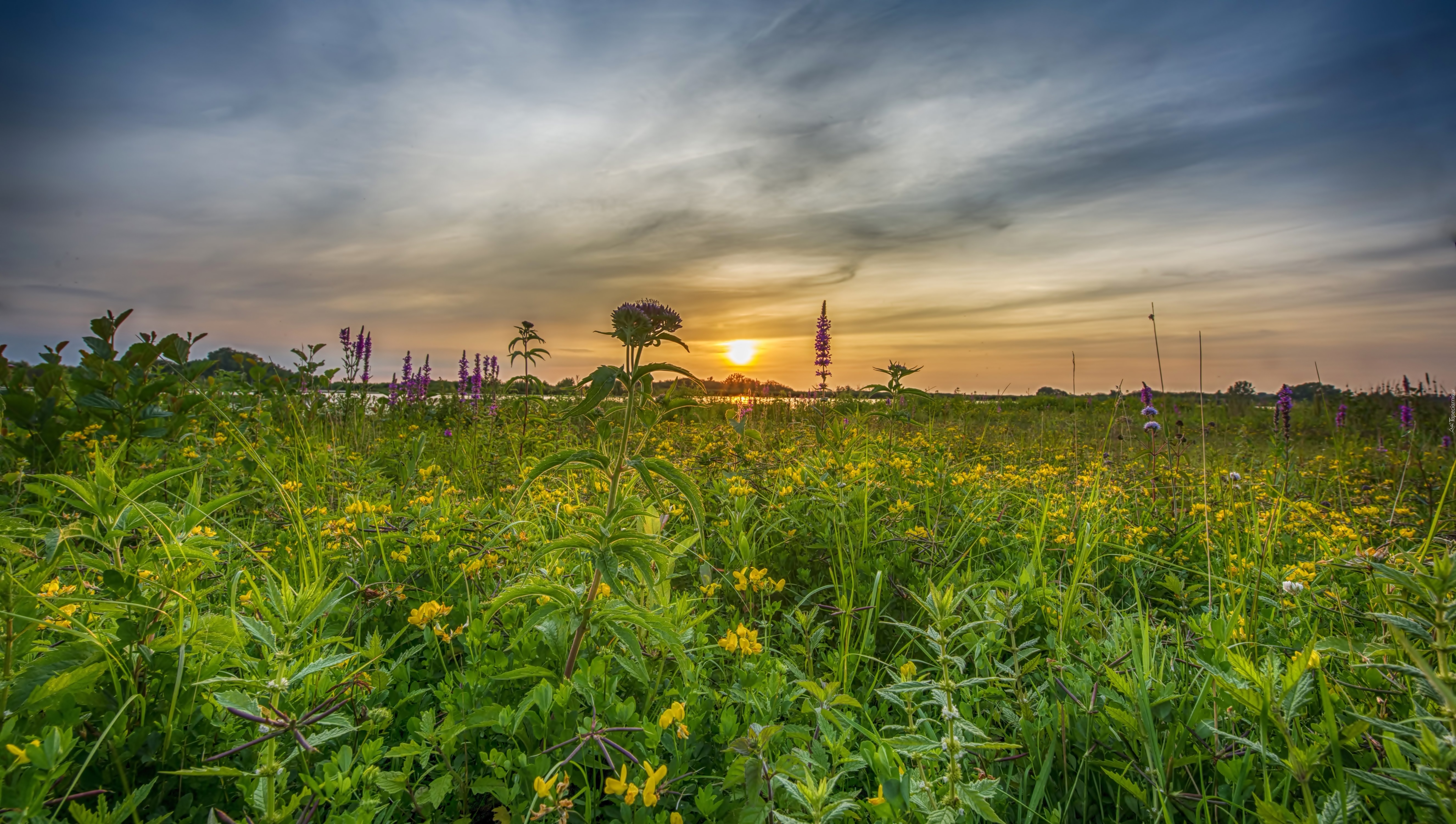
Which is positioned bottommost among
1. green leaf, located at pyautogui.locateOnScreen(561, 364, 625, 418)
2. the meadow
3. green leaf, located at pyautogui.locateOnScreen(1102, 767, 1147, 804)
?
green leaf, located at pyautogui.locateOnScreen(1102, 767, 1147, 804)

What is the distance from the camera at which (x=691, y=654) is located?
1.88 metres

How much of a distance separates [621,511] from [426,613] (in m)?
0.65

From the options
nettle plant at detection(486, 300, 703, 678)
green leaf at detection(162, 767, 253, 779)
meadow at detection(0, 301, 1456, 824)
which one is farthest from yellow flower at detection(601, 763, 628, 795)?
green leaf at detection(162, 767, 253, 779)

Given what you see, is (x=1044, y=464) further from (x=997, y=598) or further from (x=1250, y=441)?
(x=1250, y=441)

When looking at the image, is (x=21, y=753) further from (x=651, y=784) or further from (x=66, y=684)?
(x=651, y=784)

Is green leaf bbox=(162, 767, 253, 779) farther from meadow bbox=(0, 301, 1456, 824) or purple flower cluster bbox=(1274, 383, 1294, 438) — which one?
purple flower cluster bbox=(1274, 383, 1294, 438)

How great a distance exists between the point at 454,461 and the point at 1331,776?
5.23m

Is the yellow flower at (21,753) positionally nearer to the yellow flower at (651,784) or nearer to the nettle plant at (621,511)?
the nettle plant at (621,511)

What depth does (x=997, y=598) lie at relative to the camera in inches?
72.4

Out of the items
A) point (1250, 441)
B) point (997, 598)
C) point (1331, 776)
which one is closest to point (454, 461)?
point (997, 598)

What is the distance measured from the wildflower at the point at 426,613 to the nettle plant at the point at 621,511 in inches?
5.3

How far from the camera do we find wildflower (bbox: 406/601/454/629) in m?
1.71

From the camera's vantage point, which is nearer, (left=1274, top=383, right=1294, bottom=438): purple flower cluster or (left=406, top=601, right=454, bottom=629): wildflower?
(left=406, top=601, right=454, bottom=629): wildflower

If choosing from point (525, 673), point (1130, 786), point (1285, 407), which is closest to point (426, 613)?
point (525, 673)
